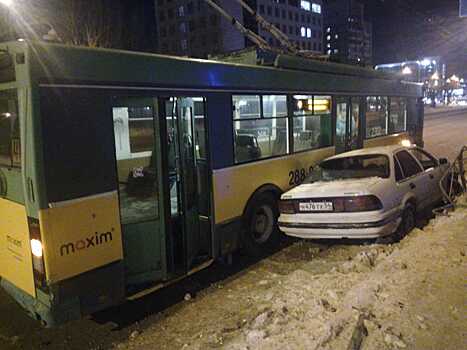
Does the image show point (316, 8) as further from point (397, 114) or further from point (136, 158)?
point (136, 158)

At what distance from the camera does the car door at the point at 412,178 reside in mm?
6661

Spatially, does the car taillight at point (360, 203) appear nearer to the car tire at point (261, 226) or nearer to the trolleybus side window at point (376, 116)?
the car tire at point (261, 226)

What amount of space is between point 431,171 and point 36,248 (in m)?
6.61

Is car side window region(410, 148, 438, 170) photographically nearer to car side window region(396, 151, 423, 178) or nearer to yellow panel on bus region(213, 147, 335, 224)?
car side window region(396, 151, 423, 178)

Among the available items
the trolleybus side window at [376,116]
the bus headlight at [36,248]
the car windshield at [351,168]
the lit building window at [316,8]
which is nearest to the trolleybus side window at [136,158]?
the bus headlight at [36,248]

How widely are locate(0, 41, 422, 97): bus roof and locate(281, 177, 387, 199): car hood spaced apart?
1.66 m

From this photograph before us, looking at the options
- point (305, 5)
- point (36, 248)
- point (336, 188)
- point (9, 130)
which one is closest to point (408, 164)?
point (336, 188)

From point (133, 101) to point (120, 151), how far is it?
1.85ft

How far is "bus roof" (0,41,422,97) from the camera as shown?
12.5ft

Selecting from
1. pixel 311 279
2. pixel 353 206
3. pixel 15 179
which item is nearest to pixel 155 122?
pixel 15 179

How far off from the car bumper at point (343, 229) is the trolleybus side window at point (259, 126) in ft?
4.02

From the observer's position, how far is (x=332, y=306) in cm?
411

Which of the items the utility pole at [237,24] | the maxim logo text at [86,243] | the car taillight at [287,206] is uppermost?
the utility pole at [237,24]

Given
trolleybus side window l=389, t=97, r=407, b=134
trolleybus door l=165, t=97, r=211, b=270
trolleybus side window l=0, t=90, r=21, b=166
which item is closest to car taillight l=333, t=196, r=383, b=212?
trolleybus door l=165, t=97, r=211, b=270
